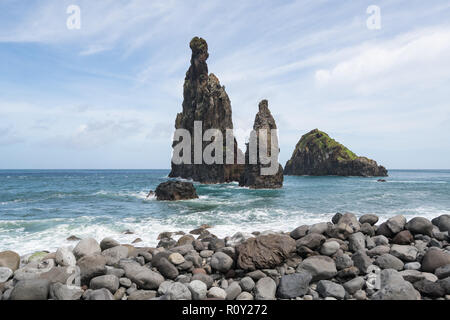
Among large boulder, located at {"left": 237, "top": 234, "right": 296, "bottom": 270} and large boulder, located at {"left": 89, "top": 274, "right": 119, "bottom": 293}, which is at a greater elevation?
large boulder, located at {"left": 237, "top": 234, "right": 296, "bottom": 270}

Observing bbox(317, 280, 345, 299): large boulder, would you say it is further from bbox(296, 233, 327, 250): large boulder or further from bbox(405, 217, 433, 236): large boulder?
bbox(405, 217, 433, 236): large boulder

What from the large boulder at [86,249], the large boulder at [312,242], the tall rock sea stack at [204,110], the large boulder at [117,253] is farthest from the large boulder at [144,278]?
the tall rock sea stack at [204,110]

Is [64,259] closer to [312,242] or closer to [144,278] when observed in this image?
[144,278]

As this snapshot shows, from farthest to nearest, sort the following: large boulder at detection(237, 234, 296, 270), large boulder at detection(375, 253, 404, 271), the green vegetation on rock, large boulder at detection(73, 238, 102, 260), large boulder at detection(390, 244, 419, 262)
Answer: the green vegetation on rock < large boulder at detection(73, 238, 102, 260) < large boulder at detection(390, 244, 419, 262) < large boulder at detection(375, 253, 404, 271) < large boulder at detection(237, 234, 296, 270)

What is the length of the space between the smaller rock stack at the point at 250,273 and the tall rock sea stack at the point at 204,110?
203 ft

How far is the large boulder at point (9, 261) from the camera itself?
7930mm

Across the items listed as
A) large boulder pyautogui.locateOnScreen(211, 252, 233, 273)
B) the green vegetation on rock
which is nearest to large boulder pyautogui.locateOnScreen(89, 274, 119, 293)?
large boulder pyautogui.locateOnScreen(211, 252, 233, 273)

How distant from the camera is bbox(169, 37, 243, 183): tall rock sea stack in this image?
7188 centimetres

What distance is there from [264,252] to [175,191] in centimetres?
2569

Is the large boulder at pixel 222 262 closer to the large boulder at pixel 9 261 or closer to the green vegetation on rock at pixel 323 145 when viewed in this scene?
the large boulder at pixel 9 261

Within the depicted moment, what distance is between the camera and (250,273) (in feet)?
22.4

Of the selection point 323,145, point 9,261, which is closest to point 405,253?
point 9,261

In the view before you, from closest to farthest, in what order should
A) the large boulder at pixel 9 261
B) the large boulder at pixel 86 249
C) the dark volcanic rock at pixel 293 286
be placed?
1. the dark volcanic rock at pixel 293 286
2. the large boulder at pixel 9 261
3. the large boulder at pixel 86 249

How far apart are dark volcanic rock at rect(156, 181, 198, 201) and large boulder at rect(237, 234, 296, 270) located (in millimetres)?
24847
